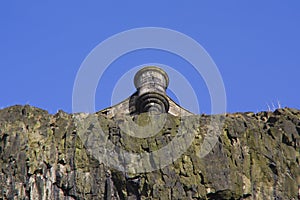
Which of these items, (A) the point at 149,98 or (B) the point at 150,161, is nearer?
→ (B) the point at 150,161

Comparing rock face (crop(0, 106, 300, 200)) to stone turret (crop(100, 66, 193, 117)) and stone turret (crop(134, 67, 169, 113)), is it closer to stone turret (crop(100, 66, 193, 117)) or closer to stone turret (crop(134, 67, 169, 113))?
stone turret (crop(134, 67, 169, 113))

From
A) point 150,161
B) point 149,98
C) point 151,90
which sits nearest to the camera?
point 150,161

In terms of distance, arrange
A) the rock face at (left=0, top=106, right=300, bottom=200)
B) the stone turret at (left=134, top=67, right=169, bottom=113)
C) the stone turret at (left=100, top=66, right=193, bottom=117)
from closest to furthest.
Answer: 1. the rock face at (left=0, top=106, right=300, bottom=200)
2. the stone turret at (left=134, top=67, right=169, bottom=113)
3. the stone turret at (left=100, top=66, right=193, bottom=117)

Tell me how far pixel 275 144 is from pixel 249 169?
305 cm

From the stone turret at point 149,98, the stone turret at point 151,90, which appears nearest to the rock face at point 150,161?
the stone turret at point 151,90

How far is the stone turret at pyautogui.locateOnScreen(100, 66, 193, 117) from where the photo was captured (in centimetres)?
7156

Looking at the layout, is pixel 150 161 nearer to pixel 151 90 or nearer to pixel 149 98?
pixel 149 98

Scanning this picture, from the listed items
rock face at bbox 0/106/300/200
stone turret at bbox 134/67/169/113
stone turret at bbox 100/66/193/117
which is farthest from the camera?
stone turret at bbox 100/66/193/117

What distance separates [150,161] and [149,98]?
1591 centimetres

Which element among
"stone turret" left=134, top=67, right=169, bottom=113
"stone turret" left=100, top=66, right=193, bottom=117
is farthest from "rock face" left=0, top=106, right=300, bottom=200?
"stone turret" left=100, top=66, right=193, bottom=117

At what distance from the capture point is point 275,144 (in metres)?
59.6

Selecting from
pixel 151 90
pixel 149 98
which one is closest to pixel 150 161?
pixel 149 98

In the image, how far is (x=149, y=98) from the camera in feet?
236

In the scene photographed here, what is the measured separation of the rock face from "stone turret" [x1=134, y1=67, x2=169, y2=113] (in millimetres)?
11272
